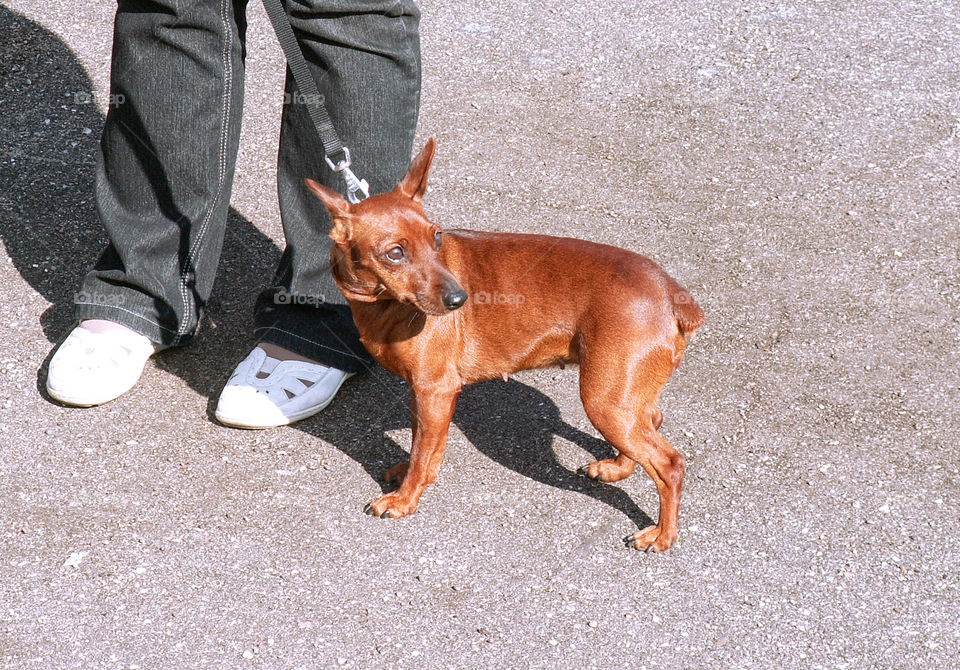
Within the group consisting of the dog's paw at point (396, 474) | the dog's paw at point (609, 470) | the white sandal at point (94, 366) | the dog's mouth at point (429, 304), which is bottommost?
the white sandal at point (94, 366)

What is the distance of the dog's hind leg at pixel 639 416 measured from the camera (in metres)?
3.07

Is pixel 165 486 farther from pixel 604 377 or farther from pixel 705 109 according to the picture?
pixel 705 109

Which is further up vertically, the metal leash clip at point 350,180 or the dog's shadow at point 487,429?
the metal leash clip at point 350,180

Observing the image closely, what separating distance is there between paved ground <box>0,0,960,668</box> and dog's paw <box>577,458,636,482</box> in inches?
1.8

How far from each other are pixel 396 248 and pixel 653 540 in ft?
4.18

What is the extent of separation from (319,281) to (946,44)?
14.8 ft

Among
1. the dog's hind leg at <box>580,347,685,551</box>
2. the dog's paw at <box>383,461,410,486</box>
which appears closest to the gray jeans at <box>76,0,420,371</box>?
the dog's paw at <box>383,461,410,486</box>

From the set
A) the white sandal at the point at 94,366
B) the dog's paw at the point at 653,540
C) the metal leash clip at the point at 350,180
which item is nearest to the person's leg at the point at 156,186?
the white sandal at the point at 94,366

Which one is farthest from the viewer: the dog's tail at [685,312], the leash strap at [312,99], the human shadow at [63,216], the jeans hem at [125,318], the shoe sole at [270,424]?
the human shadow at [63,216]

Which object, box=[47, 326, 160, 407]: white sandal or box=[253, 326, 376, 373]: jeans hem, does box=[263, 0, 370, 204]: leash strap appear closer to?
box=[253, 326, 376, 373]: jeans hem

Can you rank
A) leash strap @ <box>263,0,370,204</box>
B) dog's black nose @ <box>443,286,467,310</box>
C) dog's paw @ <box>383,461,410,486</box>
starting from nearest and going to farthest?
dog's black nose @ <box>443,286,467,310</box>, leash strap @ <box>263,0,370,204</box>, dog's paw @ <box>383,461,410,486</box>

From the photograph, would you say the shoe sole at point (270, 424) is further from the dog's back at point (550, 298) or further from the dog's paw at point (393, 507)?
the dog's back at point (550, 298)

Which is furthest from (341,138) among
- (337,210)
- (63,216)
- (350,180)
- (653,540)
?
(63,216)

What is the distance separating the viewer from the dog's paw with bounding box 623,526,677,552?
10.7ft
